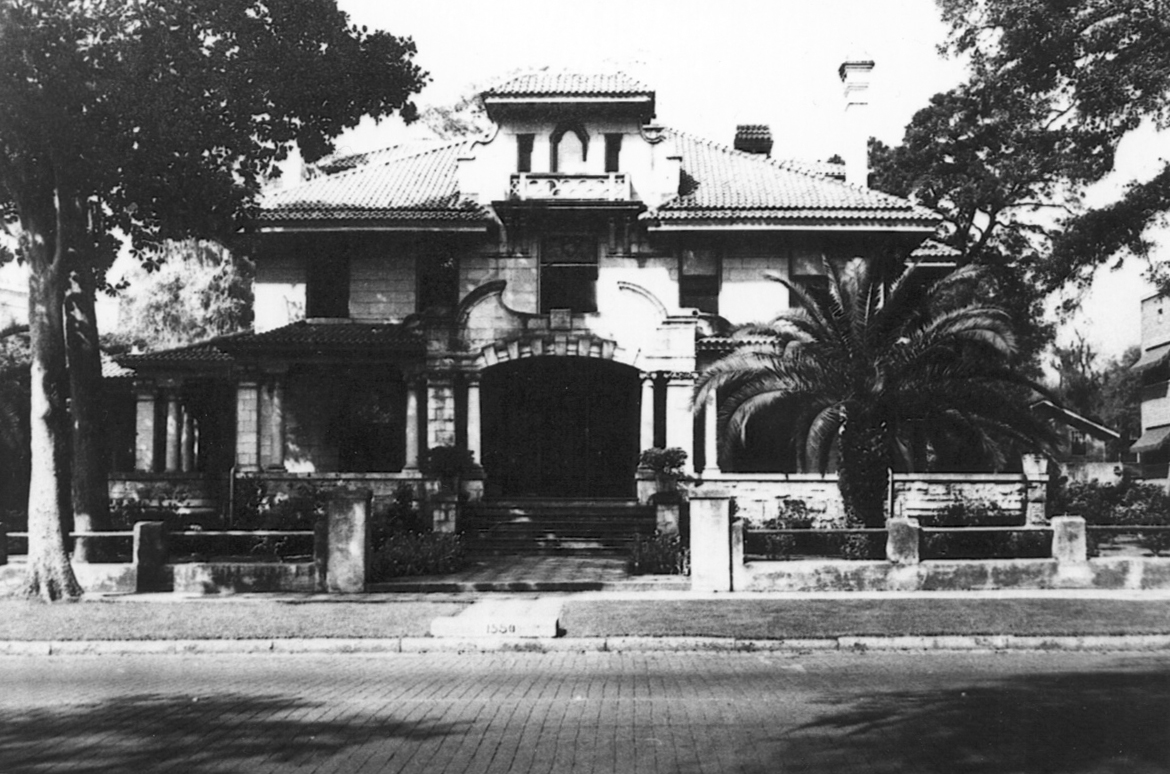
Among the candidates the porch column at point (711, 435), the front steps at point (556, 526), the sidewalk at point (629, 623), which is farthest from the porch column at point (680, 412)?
the sidewalk at point (629, 623)

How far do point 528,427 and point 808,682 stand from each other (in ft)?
56.7

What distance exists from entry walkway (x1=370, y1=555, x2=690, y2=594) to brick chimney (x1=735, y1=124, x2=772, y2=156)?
708 inches

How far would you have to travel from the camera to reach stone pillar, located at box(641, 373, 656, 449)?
23.7 metres

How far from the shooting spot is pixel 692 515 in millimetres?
16219

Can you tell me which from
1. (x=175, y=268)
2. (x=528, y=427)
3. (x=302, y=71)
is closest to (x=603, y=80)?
(x=528, y=427)

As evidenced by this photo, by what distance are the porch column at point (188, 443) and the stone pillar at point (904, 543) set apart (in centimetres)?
1961

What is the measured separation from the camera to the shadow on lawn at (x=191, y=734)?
6.56 metres

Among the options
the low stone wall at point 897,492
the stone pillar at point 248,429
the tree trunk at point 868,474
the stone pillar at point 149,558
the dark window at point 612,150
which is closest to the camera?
the stone pillar at point 149,558

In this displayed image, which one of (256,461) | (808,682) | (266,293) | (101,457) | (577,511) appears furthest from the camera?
(266,293)

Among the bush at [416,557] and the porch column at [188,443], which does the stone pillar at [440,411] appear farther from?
the porch column at [188,443]

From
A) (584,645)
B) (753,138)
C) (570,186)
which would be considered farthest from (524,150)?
(584,645)

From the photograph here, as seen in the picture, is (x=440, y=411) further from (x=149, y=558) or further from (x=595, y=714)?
(x=595, y=714)

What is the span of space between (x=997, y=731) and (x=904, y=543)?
8974 mm

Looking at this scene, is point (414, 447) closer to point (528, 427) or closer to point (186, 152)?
point (528, 427)
